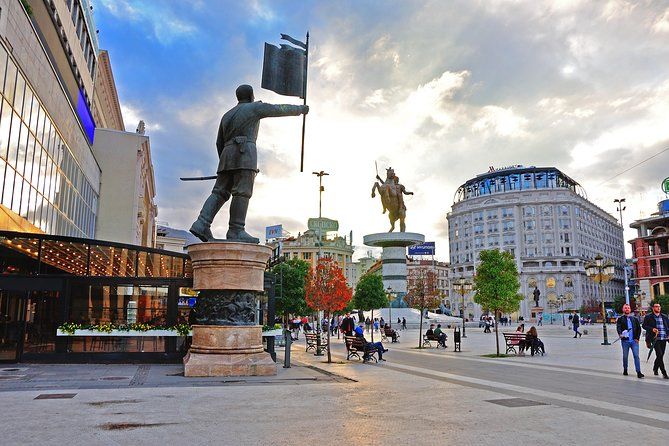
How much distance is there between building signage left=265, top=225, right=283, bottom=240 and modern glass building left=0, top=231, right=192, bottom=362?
332 ft

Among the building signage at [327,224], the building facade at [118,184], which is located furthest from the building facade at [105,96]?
the building signage at [327,224]

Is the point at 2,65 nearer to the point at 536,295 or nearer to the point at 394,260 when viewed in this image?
→ the point at 394,260

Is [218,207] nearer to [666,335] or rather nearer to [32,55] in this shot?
[666,335]

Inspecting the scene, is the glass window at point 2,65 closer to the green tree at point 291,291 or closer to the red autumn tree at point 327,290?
the red autumn tree at point 327,290

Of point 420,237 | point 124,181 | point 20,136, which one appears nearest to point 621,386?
point 20,136

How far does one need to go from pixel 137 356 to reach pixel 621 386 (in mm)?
13888

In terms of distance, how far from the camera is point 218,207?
13914 mm

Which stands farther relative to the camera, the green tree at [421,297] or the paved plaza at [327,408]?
the green tree at [421,297]

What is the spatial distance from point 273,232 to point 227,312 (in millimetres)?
110736

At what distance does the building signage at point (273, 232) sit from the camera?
121m

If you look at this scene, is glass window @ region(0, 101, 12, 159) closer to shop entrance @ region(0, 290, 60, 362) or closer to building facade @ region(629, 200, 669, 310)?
shop entrance @ region(0, 290, 60, 362)

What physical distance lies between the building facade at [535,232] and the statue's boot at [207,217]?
112327 millimetres

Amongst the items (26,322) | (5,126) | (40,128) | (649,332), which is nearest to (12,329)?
(26,322)

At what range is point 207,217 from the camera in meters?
13.7
